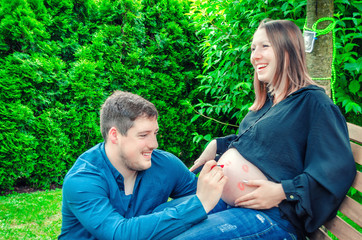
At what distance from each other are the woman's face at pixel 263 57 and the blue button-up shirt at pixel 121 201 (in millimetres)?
827

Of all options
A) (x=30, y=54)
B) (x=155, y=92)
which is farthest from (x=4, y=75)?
(x=155, y=92)

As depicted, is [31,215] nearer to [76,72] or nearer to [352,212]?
[76,72]

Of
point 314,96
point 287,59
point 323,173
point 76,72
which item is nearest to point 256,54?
point 287,59

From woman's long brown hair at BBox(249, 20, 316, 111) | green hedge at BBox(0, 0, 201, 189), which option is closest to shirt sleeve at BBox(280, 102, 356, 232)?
woman's long brown hair at BBox(249, 20, 316, 111)

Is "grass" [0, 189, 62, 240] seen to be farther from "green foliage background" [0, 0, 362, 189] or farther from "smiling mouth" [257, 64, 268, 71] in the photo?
"smiling mouth" [257, 64, 268, 71]

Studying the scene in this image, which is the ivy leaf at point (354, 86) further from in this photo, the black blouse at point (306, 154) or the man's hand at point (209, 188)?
the man's hand at point (209, 188)

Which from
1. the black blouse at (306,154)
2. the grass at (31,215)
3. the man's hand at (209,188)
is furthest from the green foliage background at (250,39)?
the grass at (31,215)

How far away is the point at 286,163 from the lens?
174 cm

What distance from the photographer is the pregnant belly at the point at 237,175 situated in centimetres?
185

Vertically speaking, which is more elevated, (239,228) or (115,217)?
(115,217)

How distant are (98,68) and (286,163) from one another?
12.5ft

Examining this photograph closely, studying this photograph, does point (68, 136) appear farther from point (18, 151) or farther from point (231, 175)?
point (231, 175)

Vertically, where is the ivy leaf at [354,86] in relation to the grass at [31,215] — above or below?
above

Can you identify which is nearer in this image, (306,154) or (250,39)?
(306,154)
